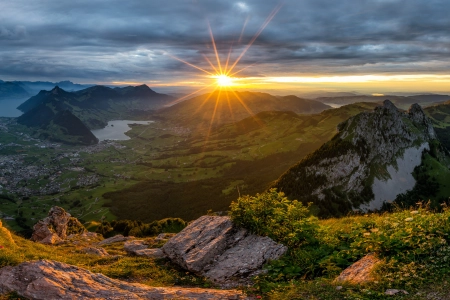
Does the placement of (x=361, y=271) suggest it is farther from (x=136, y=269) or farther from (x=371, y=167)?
(x=371, y=167)

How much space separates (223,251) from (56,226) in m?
47.1

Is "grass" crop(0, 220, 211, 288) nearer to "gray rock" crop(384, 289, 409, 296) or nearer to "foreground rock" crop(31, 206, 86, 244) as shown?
"gray rock" crop(384, 289, 409, 296)

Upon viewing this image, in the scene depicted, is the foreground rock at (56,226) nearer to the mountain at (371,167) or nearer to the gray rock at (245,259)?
the gray rock at (245,259)

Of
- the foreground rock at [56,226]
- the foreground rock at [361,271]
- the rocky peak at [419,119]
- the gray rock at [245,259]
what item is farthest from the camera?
the rocky peak at [419,119]

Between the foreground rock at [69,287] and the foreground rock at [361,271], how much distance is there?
4.16m

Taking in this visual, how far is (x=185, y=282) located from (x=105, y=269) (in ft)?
16.1

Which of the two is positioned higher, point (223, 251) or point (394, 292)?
point (394, 292)

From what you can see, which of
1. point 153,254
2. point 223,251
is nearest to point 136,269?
point 153,254

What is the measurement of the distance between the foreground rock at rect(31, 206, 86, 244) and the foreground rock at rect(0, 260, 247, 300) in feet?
118

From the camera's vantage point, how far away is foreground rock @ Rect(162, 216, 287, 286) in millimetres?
13797

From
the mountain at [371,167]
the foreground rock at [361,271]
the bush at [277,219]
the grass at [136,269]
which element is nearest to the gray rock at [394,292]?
the foreground rock at [361,271]

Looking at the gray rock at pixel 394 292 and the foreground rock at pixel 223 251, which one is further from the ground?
the gray rock at pixel 394 292

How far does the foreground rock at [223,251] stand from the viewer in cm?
1380

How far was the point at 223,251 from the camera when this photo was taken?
1592 centimetres
